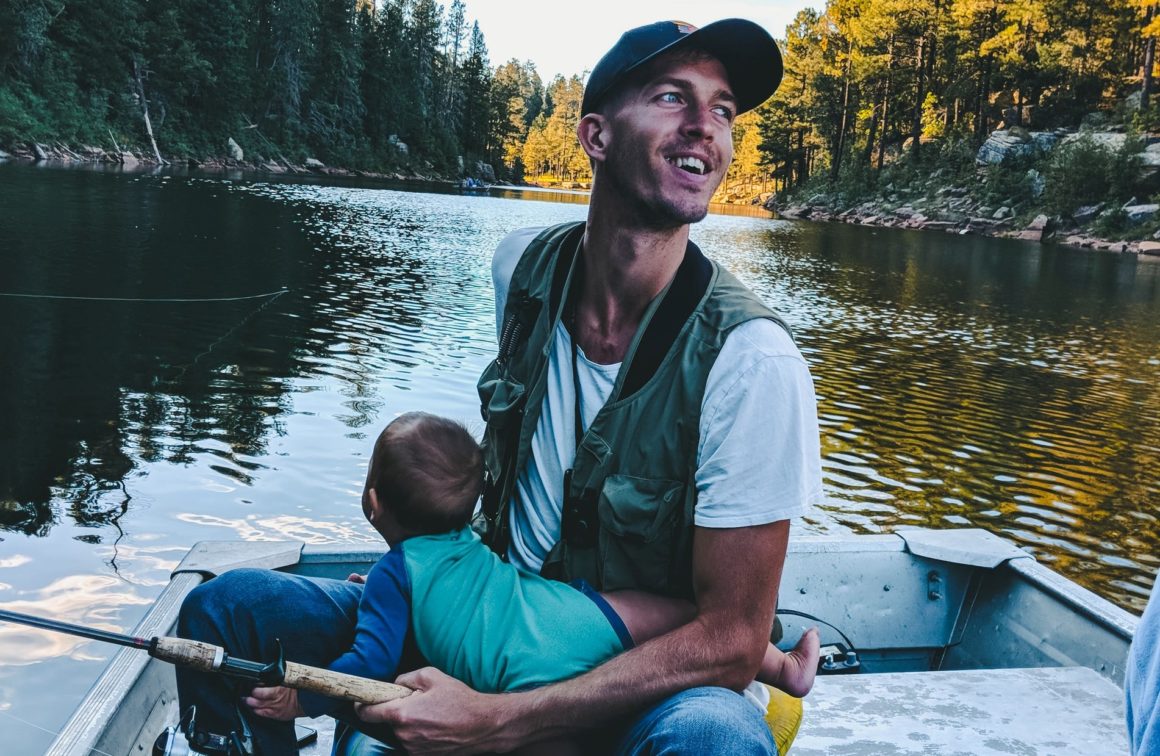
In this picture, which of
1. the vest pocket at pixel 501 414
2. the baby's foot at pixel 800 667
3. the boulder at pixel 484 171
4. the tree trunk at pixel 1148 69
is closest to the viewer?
the baby's foot at pixel 800 667

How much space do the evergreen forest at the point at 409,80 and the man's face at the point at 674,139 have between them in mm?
44966

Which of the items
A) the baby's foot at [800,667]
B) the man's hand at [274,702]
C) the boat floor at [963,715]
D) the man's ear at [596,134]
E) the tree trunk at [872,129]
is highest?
the tree trunk at [872,129]

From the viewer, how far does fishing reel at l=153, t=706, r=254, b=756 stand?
6.79 ft

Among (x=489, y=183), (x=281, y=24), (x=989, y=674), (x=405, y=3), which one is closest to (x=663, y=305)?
(x=989, y=674)

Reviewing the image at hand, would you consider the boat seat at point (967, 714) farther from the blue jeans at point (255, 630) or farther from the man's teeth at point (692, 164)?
the man's teeth at point (692, 164)

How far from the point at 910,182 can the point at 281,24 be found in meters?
42.6

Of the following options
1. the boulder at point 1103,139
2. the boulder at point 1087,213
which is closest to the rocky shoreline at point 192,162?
the boulder at point 1087,213

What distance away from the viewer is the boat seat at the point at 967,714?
2777mm

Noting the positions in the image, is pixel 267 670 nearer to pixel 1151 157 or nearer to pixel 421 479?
pixel 421 479

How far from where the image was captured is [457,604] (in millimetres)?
2035

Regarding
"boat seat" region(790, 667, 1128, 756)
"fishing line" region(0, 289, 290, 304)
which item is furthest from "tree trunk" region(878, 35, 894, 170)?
"boat seat" region(790, 667, 1128, 756)

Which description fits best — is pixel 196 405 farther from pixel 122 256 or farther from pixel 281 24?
pixel 281 24

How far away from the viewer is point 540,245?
104 inches

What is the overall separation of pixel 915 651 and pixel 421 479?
257 centimetres
